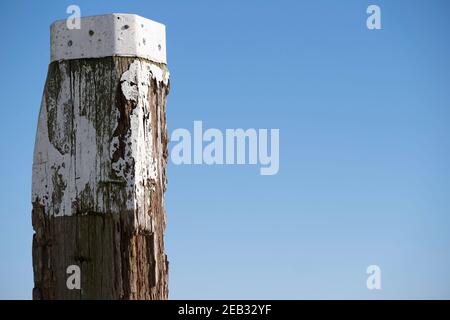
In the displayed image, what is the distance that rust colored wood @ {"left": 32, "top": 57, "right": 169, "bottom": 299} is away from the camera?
3242 mm

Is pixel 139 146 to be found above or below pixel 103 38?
below

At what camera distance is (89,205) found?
327cm

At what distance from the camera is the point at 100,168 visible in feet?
10.6

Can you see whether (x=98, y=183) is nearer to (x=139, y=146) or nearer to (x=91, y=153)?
(x=91, y=153)

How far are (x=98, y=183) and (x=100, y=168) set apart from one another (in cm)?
→ 8

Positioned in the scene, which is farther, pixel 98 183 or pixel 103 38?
pixel 103 38

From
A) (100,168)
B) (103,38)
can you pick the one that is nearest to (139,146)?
(100,168)

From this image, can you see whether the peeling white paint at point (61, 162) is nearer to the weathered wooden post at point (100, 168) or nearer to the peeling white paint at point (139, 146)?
the weathered wooden post at point (100, 168)

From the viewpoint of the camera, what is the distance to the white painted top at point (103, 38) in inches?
131

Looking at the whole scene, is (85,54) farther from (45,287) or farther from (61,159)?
(45,287)

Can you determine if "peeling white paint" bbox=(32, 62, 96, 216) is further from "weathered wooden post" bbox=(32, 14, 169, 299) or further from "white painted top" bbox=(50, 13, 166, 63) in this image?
"white painted top" bbox=(50, 13, 166, 63)

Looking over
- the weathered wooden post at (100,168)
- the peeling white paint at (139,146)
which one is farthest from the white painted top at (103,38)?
the peeling white paint at (139,146)

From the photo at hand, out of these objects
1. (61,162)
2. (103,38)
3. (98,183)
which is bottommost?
(98,183)
